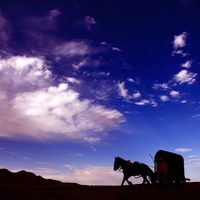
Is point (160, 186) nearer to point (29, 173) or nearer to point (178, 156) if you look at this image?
point (178, 156)

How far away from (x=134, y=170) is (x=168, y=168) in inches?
114

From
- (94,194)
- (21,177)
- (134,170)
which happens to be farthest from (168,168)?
(21,177)

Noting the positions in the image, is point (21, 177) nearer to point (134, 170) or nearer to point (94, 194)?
point (134, 170)

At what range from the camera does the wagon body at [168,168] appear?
79.0 feet

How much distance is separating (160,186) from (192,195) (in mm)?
2370

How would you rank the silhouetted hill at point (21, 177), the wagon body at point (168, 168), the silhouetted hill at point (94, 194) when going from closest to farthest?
the silhouetted hill at point (94, 194)
the wagon body at point (168, 168)
the silhouetted hill at point (21, 177)

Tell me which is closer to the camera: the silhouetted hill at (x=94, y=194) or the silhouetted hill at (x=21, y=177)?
the silhouetted hill at (x=94, y=194)

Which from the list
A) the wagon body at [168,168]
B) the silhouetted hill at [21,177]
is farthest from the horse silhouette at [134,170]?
the silhouetted hill at [21,177]

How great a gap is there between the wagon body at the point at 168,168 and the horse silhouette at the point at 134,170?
1.72 meters

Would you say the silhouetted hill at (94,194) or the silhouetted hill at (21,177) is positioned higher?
the silhouetted hill at (21,177)

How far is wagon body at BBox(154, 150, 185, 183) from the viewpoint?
24078 mm

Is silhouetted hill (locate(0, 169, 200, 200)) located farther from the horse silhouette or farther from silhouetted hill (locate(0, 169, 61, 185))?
silhouetted hill (locate(0, 169, 61, 185))

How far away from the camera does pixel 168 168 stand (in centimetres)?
2430

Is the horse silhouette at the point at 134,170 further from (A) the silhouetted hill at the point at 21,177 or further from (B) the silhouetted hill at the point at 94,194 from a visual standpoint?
(A) the silhouetted hill at the point at 21,177
